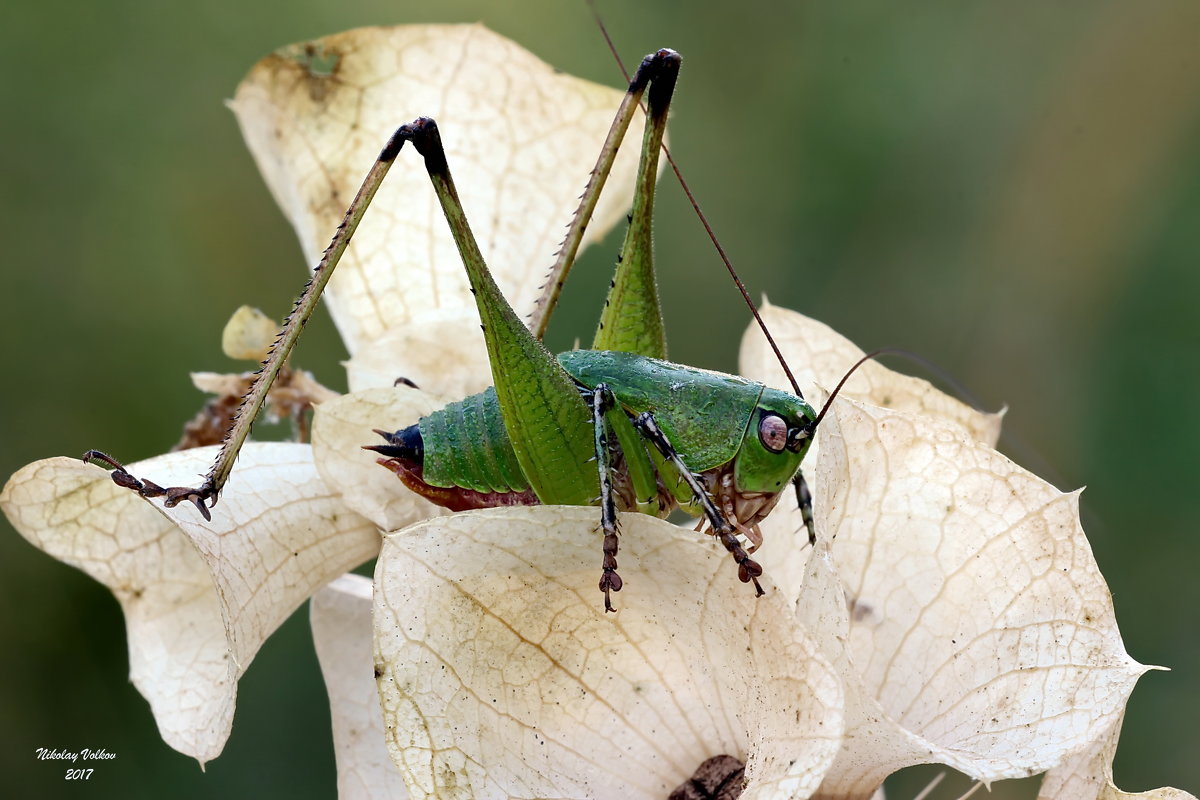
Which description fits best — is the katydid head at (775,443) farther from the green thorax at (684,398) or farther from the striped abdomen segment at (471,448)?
the striped abdomen segment at (471,448)

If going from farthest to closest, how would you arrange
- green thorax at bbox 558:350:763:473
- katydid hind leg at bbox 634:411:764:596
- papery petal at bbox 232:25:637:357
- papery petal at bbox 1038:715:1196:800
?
papery petal at bbox 232:25:637:357, green thorax at bbox 558:350:763:473, papery petal at bbox 1038:715:1196:800, katydid hind leg at bbox 634:411:764:596

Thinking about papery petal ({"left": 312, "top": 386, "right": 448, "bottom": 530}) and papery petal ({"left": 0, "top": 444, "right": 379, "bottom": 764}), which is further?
papery petal ({"left": 312, "top": 386, "right": 448, "bottom": 530})

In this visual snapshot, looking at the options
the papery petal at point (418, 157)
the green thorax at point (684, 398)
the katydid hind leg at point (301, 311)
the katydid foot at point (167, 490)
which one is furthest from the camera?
the papery petal at point (418, 157)

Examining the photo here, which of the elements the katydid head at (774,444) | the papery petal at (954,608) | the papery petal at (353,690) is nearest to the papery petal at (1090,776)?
the papery petal at (954,608)

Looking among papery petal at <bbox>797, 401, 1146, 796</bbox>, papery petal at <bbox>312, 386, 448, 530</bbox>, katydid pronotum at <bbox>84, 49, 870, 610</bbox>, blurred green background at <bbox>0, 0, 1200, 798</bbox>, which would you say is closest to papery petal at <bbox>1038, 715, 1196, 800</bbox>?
papery petal at <bbox>797, 401, 1146, 796</bbox>

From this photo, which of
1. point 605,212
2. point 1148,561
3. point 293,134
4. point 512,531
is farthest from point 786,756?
point 1148,561

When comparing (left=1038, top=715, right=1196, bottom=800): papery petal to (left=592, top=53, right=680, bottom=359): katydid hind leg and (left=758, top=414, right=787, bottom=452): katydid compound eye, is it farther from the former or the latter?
(left=592, top=53, right=680, bottom=359): katydid hind leg

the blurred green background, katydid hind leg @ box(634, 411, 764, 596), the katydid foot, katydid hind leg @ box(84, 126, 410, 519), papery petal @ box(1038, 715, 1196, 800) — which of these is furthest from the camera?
the blurred green background
